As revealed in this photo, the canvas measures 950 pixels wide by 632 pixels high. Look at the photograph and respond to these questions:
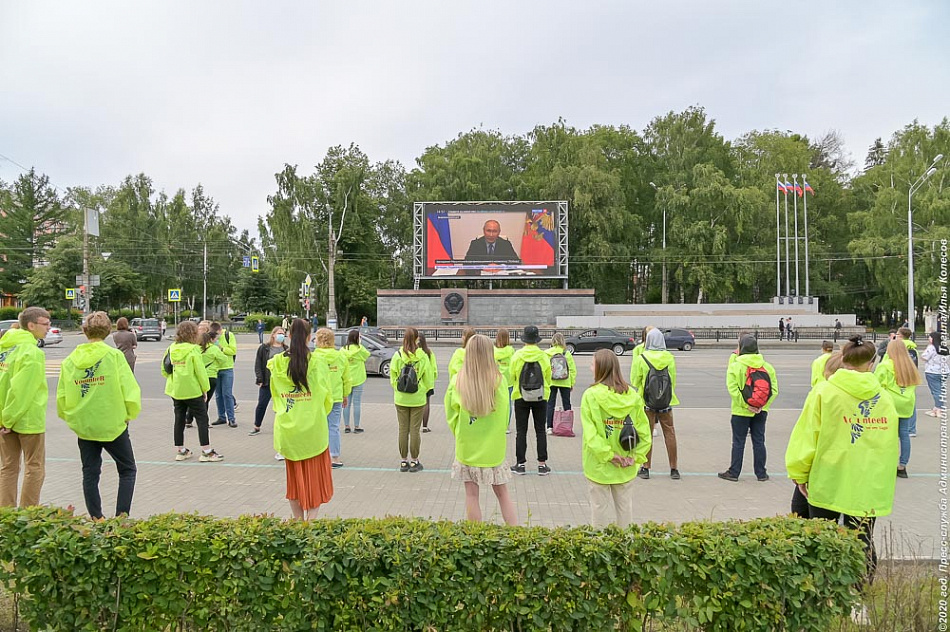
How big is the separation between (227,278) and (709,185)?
62.4 meters

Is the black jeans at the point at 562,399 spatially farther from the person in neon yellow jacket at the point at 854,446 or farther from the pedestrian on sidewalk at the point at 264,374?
the person in neon yellow jacket at the point at 854,446

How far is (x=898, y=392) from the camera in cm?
739

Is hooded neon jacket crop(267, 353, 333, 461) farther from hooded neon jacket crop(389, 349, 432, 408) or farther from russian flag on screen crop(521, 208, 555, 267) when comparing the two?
russian flag on screen crop(521, 208, 555, 267)

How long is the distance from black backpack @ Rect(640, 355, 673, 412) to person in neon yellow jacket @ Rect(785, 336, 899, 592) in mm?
3421

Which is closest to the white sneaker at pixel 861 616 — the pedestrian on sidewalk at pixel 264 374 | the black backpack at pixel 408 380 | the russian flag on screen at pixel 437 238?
the black backpack at pixel 408 380

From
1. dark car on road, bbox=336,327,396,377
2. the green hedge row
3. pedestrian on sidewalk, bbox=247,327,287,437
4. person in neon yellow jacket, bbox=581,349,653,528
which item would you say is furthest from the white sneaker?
dark car on road, bbox=336,327,396,377

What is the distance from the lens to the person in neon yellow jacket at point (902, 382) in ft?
22.7

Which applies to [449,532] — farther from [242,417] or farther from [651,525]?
[242,417]

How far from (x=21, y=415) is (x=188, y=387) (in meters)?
2.68

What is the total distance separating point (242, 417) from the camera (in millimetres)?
11664

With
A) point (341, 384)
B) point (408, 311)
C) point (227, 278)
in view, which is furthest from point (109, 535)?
point (227, 278)

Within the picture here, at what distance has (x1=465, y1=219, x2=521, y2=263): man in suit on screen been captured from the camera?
4228 cm

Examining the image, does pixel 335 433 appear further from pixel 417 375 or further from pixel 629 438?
pixel 629 438

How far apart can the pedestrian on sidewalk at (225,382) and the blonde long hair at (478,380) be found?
276 inches
